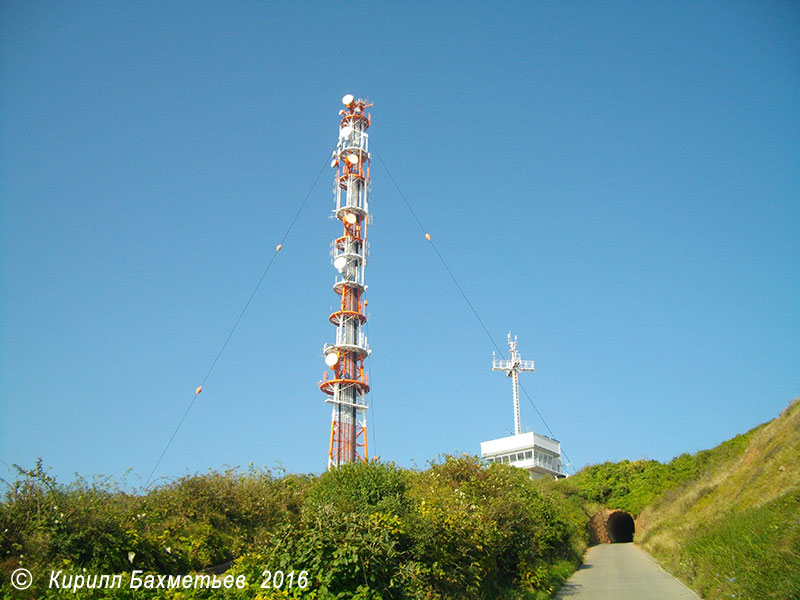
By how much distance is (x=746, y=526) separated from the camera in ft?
52.1

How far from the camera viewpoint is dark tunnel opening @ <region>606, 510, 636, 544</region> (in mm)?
49909

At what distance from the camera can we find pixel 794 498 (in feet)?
49.0

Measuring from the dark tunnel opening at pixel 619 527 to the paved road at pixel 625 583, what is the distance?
80.7ft

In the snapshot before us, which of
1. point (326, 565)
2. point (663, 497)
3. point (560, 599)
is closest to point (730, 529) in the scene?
point (560, 599)

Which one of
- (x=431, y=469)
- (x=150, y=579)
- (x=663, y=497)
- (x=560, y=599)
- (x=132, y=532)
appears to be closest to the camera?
(x=150, y=579)

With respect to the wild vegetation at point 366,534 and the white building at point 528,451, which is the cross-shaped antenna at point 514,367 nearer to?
the white building at point 528,451

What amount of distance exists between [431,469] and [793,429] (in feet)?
54.9

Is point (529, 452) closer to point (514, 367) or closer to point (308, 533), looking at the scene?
point (514, 367)

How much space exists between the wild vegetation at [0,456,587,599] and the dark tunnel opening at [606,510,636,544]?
34860 millimetres

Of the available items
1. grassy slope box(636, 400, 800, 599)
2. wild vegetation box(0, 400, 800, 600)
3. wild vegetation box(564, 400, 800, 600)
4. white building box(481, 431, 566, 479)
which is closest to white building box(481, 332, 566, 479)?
white building box(481, 431, 566, 479)

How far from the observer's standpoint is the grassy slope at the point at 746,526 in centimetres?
1208

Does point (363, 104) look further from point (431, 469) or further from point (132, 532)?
point (132, 532)

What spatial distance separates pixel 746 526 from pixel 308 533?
1316 centimetres

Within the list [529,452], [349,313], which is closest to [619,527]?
[529,452]
